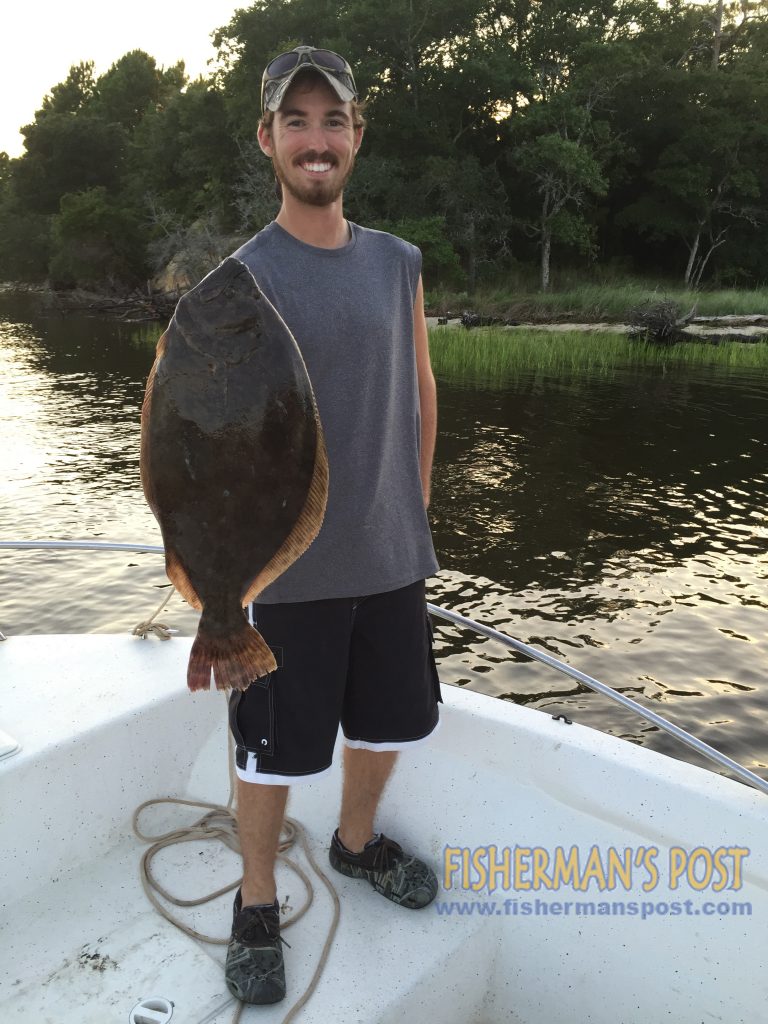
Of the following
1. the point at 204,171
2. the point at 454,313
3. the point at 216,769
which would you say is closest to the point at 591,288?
the point at 454,313

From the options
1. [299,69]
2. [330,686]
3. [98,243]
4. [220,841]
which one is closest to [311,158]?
[299,69]

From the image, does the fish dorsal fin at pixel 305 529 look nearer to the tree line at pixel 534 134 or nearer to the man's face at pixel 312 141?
the man's face at pixel 312 141

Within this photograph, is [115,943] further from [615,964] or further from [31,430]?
[31,430]

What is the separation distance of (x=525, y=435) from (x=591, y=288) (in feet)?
64.8

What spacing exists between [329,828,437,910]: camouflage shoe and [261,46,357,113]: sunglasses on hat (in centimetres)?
255

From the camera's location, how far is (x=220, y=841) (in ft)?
10.5

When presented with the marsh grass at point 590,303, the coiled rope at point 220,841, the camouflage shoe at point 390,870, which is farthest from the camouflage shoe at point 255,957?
the marsh grass at point 590,303

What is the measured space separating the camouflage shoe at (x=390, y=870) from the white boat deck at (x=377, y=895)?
5 cm

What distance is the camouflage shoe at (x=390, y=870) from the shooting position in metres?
2.83

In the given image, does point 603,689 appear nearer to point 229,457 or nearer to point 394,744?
point 394,744

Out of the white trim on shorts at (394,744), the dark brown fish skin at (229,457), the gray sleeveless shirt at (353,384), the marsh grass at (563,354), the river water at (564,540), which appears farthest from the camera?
the marsh grass at (563,354)


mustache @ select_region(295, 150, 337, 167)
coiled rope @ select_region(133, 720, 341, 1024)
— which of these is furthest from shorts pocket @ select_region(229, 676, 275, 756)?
mustache @ select_region(295, 150, 337, 167)

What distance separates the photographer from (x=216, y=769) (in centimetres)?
340

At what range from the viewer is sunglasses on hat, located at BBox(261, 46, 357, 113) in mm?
2271
